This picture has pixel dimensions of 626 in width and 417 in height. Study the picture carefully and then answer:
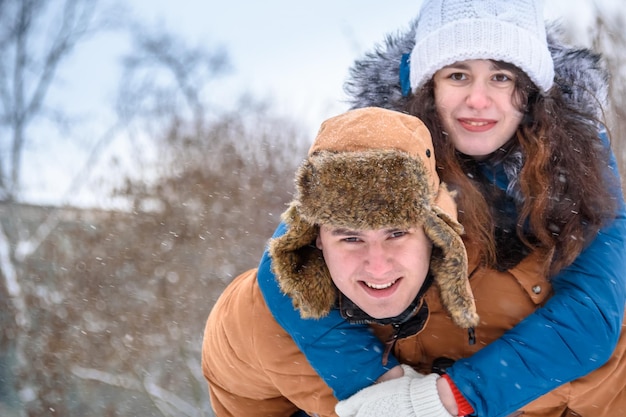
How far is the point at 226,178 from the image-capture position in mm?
15344

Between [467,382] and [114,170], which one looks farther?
[114,170]

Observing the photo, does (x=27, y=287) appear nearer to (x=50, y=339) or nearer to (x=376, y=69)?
(x=50, y=339)

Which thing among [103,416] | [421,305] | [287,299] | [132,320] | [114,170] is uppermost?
[421,305]

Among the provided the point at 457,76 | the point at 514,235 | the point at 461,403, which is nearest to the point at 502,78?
the point at 457,76

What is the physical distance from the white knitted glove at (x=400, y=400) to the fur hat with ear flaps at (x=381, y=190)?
213 mm

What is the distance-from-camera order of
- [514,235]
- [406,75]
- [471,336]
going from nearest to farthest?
[471,336] → [514,235] → [406,75]

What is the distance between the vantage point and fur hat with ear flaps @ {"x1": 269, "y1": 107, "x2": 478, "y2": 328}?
71.2 inches

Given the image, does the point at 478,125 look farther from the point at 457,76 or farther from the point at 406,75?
the point at 406,75

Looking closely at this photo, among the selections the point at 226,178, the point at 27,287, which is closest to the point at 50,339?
the point at 27,287

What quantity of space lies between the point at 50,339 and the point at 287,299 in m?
13.3

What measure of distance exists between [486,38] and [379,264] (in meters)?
0.81

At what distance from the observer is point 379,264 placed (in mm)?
1912

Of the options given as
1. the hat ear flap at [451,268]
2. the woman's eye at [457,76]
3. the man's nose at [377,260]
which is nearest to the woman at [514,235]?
the woman's eye at [457,76]

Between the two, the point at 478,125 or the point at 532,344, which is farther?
the point at 478,125
